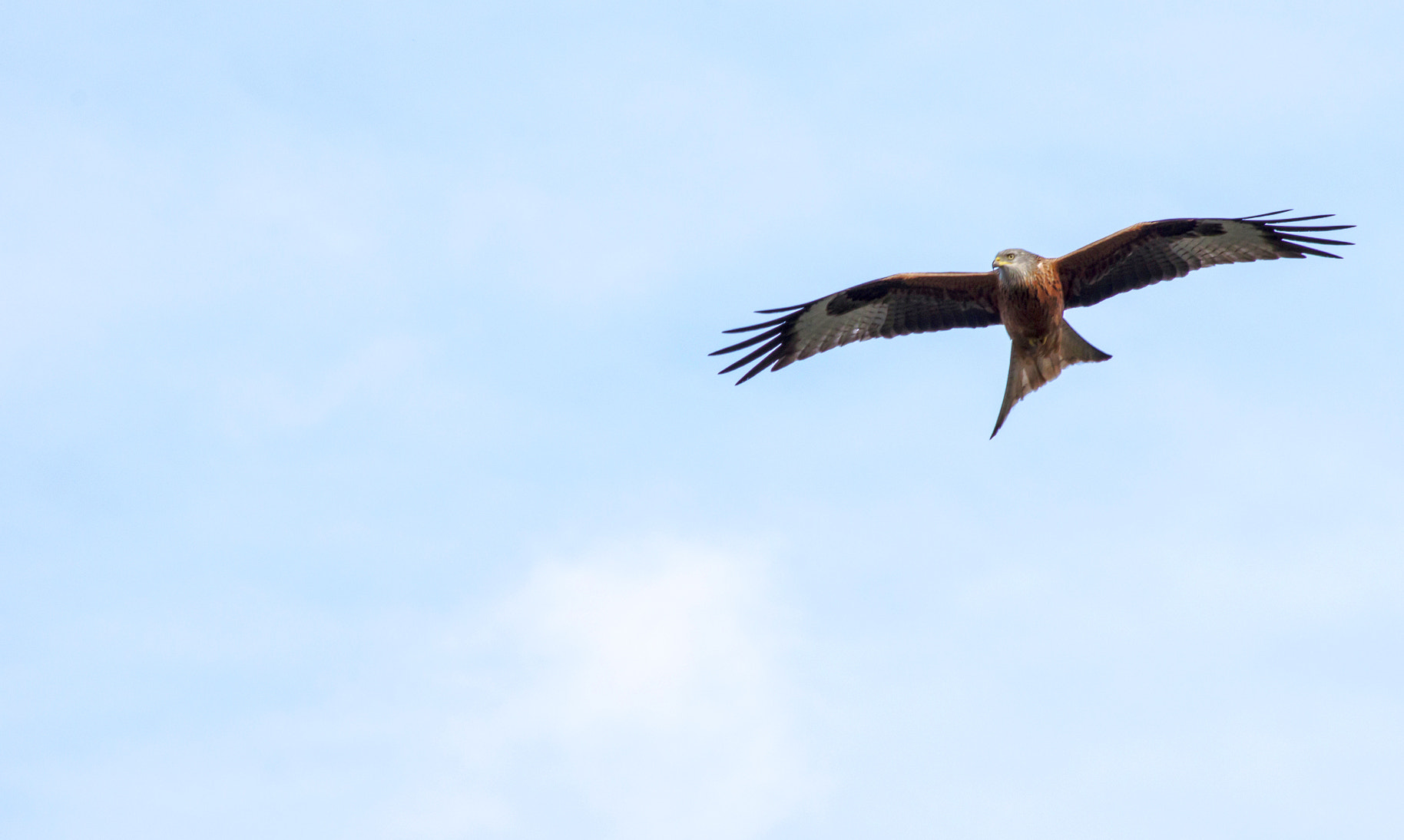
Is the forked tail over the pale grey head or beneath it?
beneath

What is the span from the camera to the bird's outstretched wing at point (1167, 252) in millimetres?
13539

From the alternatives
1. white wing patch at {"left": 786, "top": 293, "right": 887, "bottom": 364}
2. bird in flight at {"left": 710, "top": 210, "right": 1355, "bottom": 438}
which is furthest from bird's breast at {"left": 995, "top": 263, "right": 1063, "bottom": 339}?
white wing patch at {"left": 786, "top": 293, "right": 887, "bottom": 364}

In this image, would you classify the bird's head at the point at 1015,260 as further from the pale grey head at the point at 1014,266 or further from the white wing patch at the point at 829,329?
the white wing patch at the point at 829,329

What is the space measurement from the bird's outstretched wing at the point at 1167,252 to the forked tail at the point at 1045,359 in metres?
0.48

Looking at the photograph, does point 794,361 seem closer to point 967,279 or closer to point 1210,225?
point 967,279

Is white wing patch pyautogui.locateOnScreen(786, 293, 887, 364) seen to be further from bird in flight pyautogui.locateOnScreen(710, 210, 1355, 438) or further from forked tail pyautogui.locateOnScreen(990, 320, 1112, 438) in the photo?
forked tail pyautogui.locateOnScreen(990, 320, 1112, 438)

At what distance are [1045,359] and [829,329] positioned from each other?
214cm

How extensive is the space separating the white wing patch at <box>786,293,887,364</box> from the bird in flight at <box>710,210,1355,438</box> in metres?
0.02

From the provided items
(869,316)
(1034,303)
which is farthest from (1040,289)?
(869,316)

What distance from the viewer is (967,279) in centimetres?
1380

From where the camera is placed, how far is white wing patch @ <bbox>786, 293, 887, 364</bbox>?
1451cm

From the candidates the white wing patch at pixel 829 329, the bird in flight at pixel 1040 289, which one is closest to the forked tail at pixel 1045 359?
the bird in flight at pixel 1040 289

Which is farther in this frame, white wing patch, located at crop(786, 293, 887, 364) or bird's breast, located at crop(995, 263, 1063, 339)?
white wing patch, located at crop(786, 293, 887, 364)

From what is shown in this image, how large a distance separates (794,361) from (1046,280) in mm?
2591
